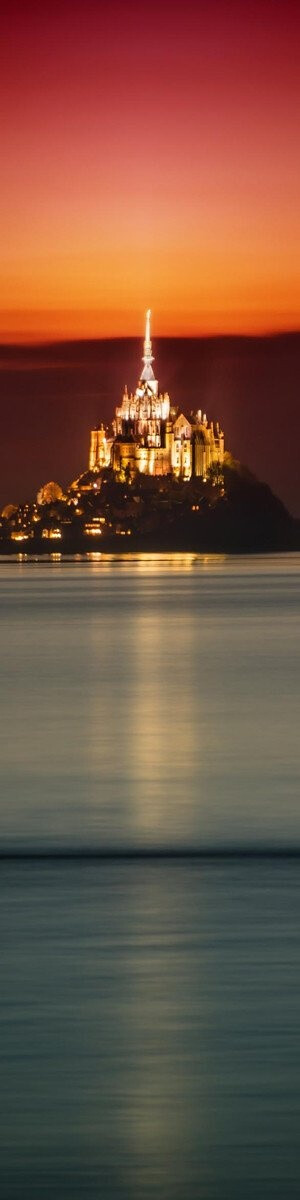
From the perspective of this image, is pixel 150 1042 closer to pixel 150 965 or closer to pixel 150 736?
pixel 150 965

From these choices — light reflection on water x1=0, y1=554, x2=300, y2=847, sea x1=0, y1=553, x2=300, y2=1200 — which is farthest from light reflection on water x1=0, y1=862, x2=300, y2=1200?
light reflection on water x1=0, y1=554, x2=300, y2=847

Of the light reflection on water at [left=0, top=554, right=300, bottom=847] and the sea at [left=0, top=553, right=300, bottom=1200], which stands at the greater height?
the sea at [left=0, top=553, right=300, bottom=1200]

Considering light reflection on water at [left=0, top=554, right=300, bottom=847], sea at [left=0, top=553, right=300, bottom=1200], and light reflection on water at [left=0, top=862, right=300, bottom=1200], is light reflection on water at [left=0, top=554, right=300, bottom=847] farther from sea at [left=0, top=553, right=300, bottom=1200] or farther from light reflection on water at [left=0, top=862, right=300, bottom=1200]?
light reflection on water at [left=0, top=862, right=300, bottom=1200]

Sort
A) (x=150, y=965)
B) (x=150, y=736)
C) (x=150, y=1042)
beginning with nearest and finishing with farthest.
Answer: (x=150, y=1042)
(x=150, y=965)
(x=150, y=736)

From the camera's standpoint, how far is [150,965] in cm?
810

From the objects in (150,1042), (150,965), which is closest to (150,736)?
(150,965)

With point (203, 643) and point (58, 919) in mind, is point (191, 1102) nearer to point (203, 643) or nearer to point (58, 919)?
point (58, 919)

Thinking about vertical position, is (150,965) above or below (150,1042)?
below

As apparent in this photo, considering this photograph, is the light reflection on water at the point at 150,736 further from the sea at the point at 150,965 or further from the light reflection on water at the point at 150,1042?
the light reflection on water at the point at 150,1042

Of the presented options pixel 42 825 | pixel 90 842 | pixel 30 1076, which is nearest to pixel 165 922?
pixel 30 1076

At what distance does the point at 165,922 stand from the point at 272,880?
5.43ft

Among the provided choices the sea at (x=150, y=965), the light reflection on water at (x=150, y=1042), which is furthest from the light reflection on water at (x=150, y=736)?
the light reflection on water at (x=150, y=1042)

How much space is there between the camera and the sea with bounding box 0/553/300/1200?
212 inches

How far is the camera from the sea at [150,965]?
539 centimetres
